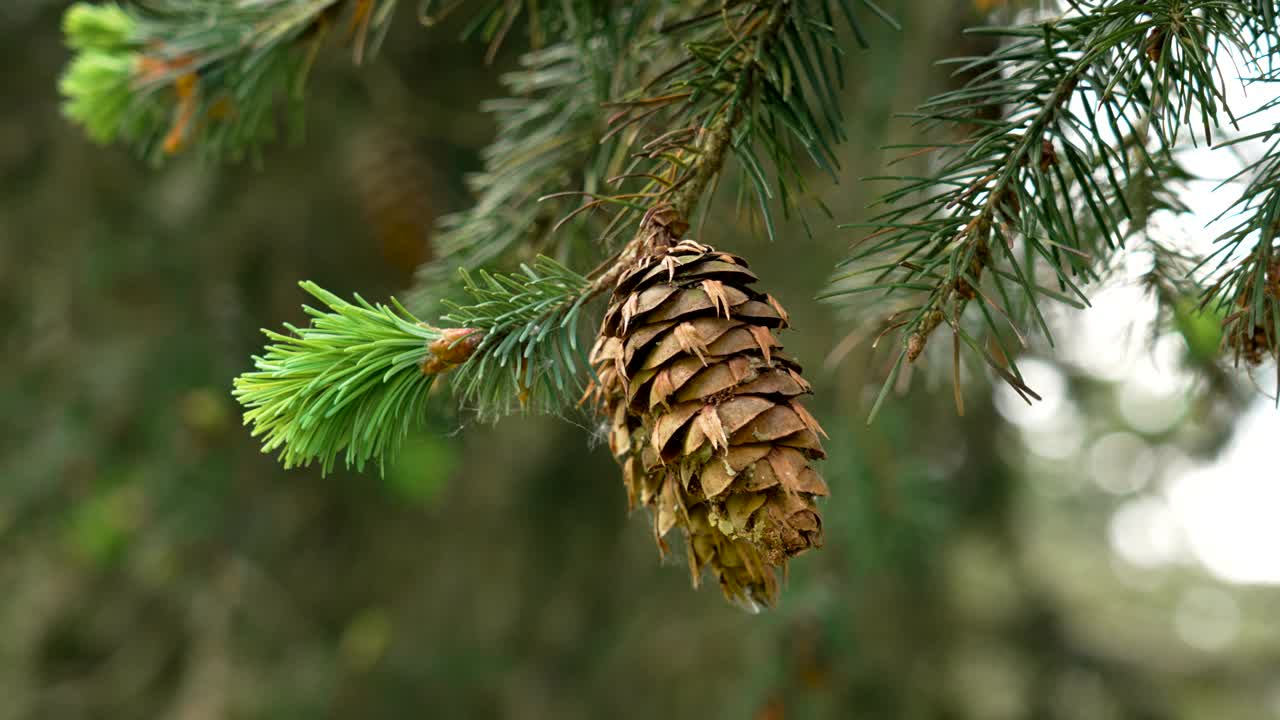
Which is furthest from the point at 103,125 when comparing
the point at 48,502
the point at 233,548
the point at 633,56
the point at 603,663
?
the point at 603,663

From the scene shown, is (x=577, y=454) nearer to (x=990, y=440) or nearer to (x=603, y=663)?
(x=603, y=663)

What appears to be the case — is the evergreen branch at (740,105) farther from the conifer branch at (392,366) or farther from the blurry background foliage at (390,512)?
the blurry background foliage at (390,512)

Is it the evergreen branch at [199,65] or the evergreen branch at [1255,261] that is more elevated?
the evergreen branch at [199,65]

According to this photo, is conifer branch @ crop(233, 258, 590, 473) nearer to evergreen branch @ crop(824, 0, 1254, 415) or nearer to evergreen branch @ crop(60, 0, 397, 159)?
evergreen branch @ crop(824, 0, 1254, 415)

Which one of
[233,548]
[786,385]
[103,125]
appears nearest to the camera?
[786,385]

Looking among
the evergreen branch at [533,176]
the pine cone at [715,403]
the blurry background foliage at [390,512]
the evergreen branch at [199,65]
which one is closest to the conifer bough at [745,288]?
the pine cone at [715,403]

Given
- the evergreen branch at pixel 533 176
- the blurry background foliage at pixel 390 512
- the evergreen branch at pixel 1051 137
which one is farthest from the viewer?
the blurry background foliage at pixel 390 512

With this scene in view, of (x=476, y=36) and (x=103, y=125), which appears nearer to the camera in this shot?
(x=103, y=125)
